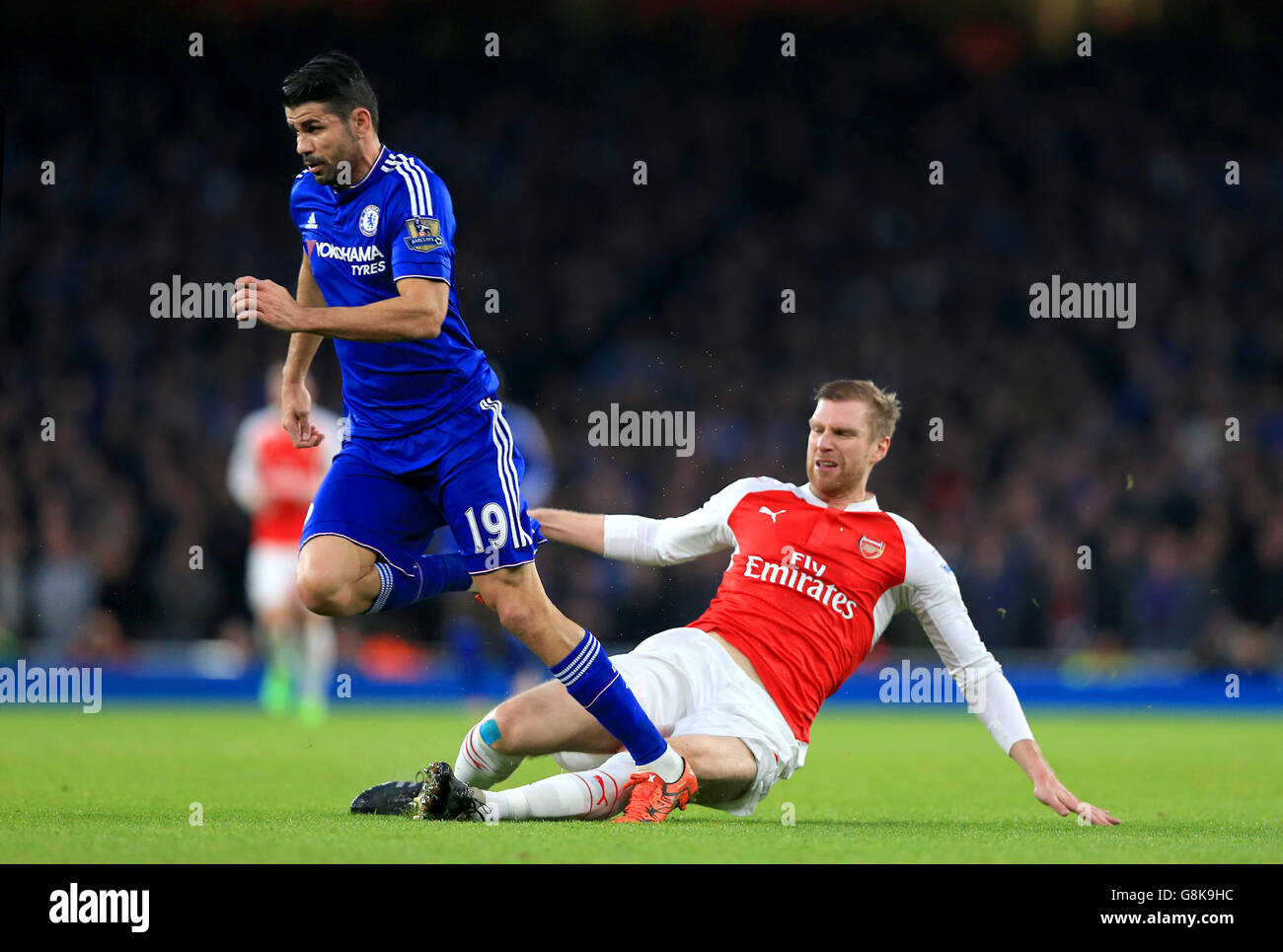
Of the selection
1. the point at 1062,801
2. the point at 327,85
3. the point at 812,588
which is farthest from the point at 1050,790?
the point at 327,85

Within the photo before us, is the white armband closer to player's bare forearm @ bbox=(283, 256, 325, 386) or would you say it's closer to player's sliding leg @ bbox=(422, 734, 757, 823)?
player's sliding leg @ bbox=(422, 734, 757, 823)

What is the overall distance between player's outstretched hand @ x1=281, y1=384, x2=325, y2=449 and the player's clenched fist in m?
1.03

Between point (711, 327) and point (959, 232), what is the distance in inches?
147

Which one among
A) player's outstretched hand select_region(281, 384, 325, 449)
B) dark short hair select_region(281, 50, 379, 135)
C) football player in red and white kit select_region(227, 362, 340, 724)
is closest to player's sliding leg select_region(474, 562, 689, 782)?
player's outstretched hand select_region(281, 384, 325, 449)

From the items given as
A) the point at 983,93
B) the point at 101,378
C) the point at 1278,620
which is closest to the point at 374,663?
the point at 101,378

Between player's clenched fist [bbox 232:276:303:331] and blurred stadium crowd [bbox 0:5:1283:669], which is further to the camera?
blurred stadium crowd [bbox 0:5:1283:669]

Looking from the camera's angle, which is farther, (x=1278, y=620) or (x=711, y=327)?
(x=711, y=327)

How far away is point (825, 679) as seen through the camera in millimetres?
5656

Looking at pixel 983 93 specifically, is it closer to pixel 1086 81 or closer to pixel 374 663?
pixel 1086 81

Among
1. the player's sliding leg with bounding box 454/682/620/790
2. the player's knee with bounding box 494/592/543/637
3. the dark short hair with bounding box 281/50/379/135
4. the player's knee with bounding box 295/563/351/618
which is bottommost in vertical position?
the player's sliding leg with bounding box 454/682/620/790

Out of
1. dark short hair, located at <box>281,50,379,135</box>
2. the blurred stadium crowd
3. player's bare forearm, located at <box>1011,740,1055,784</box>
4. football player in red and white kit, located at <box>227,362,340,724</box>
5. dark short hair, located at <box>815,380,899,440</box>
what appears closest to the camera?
dark short hair, located at <box>281,50,379,135</box>

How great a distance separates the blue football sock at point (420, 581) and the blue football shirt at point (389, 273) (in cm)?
49

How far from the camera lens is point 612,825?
488 cm

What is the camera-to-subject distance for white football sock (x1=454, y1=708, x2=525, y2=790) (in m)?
5.38
